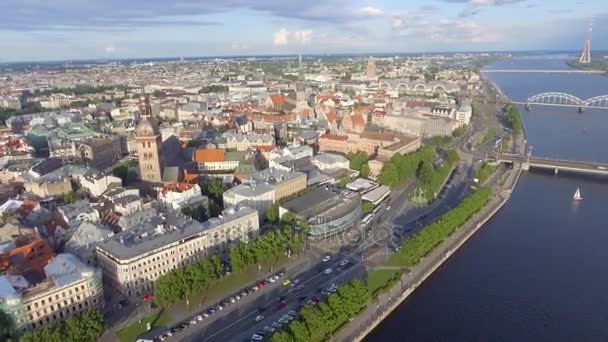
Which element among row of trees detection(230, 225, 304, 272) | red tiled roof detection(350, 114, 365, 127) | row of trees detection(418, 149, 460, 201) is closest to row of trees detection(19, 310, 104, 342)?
row of trees detection(230, 225, 304, 272)

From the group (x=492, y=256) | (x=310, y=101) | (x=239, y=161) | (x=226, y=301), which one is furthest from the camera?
(x=310, y=101)

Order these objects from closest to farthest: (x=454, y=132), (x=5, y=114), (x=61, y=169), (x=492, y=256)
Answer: (x=492, y=256) → (x=61, y=169) → (x=454, y=132) → (x=5, y=114)

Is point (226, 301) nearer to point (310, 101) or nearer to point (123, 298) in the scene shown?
point (123, 298)

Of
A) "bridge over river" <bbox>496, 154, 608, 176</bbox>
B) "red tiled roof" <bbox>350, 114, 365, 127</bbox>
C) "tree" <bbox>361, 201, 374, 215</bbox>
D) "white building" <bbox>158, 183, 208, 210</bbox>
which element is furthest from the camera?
"red tiled roof" <bbox>350, 114, 365, 127</bbox>

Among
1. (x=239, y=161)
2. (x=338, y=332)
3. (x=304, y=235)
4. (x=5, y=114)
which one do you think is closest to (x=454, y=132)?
(x=239, y=161)

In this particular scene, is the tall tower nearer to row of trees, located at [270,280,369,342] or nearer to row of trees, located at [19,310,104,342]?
row of trees, located at [19,310,104,342]

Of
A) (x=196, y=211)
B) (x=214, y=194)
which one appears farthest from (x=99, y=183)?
(x=196, y=211)
